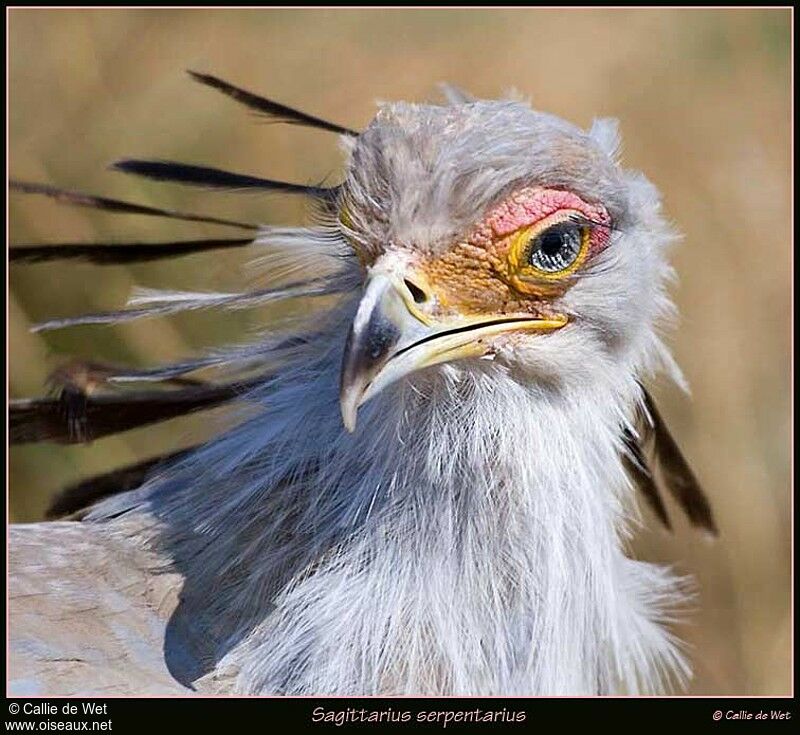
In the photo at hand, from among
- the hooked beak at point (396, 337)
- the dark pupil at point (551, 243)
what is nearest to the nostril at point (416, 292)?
the hooked beak at point (396, 337)

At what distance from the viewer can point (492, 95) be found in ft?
14.2

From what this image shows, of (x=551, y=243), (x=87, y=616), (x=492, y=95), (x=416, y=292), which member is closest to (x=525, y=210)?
(x=551, y=243)

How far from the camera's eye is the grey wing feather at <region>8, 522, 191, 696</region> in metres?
1.72

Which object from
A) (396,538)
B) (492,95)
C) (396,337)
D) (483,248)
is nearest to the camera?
(396,337)

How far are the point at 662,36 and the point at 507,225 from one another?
3.10 m

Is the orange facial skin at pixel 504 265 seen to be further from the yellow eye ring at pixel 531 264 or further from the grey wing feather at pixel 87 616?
the grey wing feather at pixel 87 616

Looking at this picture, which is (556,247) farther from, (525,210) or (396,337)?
(396,337)

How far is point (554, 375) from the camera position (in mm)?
1783

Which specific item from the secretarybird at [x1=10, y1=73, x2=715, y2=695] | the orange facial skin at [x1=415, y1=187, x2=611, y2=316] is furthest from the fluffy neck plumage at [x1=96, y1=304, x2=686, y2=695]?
the orange facial skin at [x1=415, y1=187, x2=611, y2=316]

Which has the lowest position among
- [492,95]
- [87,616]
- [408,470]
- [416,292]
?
[87,616]

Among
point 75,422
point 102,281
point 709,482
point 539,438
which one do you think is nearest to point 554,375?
point 539,438

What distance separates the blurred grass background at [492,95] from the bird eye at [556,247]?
120 centimetres

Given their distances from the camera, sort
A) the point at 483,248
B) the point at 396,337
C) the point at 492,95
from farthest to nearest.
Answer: the point at 492,95 < the point at 483,248 < the point at 396,337

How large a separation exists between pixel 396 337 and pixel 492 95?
2.94m
